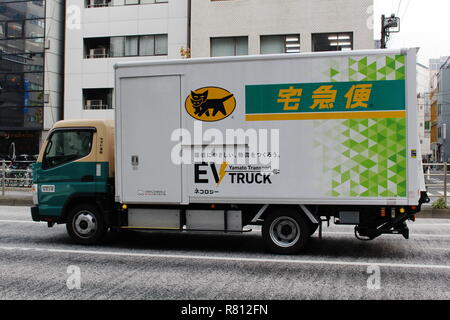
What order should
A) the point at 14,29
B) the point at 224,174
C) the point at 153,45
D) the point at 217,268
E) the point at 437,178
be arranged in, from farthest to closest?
1. the point at 14,29
2. the point at 153,45
3. the point at 437,178
4. the point at 224,174
5. the point at 217,268

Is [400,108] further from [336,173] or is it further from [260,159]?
[260,159]

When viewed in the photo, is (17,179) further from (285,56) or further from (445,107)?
(445,107)

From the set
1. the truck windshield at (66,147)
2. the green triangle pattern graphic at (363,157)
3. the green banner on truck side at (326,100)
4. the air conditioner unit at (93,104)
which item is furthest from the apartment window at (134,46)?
the green triangle pattern graphic at (363,157)

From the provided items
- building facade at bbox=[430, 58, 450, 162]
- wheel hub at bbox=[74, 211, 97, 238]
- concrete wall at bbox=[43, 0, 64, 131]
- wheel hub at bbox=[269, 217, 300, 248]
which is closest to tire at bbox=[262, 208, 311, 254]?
wheel hub at bbox=[269, 217, 300, 248]

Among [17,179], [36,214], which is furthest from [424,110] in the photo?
[36,214]

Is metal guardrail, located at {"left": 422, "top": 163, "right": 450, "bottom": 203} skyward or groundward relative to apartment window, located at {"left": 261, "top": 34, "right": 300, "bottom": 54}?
groundward

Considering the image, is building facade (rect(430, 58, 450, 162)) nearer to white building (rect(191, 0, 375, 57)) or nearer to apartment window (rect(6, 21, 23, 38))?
white building (rect(191, 0, 375, 57))

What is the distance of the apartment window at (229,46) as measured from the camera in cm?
2664

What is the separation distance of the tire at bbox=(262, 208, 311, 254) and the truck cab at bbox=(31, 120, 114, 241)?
3.17 metres

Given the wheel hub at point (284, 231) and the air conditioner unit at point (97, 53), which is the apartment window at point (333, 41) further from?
the wheel hub at point (284, 231)

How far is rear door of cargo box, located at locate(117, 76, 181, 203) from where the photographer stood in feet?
28.9

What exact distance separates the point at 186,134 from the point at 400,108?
142 inches

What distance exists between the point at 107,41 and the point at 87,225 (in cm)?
2321

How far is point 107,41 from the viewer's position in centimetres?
3050
